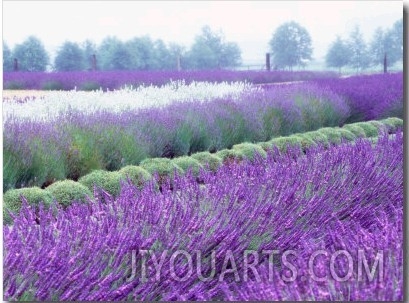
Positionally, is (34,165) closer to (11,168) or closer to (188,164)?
(11,168)

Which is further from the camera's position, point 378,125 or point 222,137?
point 378,125

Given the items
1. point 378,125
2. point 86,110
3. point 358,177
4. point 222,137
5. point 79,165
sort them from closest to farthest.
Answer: point 358,177, point 79,165, point 86,110, point 222,137, point 378,125

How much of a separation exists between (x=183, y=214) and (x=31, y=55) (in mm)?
2617

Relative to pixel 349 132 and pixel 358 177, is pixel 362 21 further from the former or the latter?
pixel 349 132

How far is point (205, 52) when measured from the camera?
23.9 feet

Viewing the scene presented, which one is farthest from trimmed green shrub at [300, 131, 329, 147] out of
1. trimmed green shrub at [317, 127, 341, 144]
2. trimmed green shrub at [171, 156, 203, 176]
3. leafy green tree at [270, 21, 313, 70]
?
trimmed green shrub at [171, 156, 203, 176]

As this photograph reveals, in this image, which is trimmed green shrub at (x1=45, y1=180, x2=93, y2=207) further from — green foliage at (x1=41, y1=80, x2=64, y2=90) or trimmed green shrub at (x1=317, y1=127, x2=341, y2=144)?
green foliage at (x1=41, y1=80, x2=64, y2=90)

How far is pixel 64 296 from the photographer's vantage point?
2.48m

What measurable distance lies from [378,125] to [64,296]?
6.36m

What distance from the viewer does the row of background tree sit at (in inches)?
206

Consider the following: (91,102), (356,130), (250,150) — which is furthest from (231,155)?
(356,130)

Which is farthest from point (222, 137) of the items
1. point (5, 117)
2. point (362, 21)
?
point (362, 21)

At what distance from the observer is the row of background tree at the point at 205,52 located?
523cm

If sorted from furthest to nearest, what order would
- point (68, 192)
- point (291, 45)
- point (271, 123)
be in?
point (271, 123), point (291, 45), point (68, 192)
